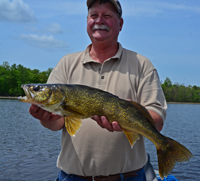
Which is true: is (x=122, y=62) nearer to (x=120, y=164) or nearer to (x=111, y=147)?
(x=111, y=147)

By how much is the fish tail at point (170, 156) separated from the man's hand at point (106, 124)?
0.80m

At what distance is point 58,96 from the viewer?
3.17m

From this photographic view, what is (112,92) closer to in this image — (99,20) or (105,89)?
(105,89)

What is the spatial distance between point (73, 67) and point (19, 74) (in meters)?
101

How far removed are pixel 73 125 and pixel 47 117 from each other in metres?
0.43

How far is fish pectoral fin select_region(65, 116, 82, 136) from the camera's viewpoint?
3129mm

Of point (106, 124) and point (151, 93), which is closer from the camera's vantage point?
point (106, 124)

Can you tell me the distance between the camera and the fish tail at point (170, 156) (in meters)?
3.24

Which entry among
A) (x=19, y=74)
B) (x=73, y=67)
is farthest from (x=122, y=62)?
(x=19, y=74)

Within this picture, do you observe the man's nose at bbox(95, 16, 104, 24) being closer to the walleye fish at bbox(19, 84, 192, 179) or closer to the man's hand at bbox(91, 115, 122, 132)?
the walleye fish at bbox(19, 84, 192, 179)

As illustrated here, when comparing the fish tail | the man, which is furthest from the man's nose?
the fish tail

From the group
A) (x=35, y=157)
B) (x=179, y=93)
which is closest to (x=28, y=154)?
(x=35, y=157)

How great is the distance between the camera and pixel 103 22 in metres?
3.69

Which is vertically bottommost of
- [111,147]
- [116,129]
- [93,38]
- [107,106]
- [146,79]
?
[111,147]
